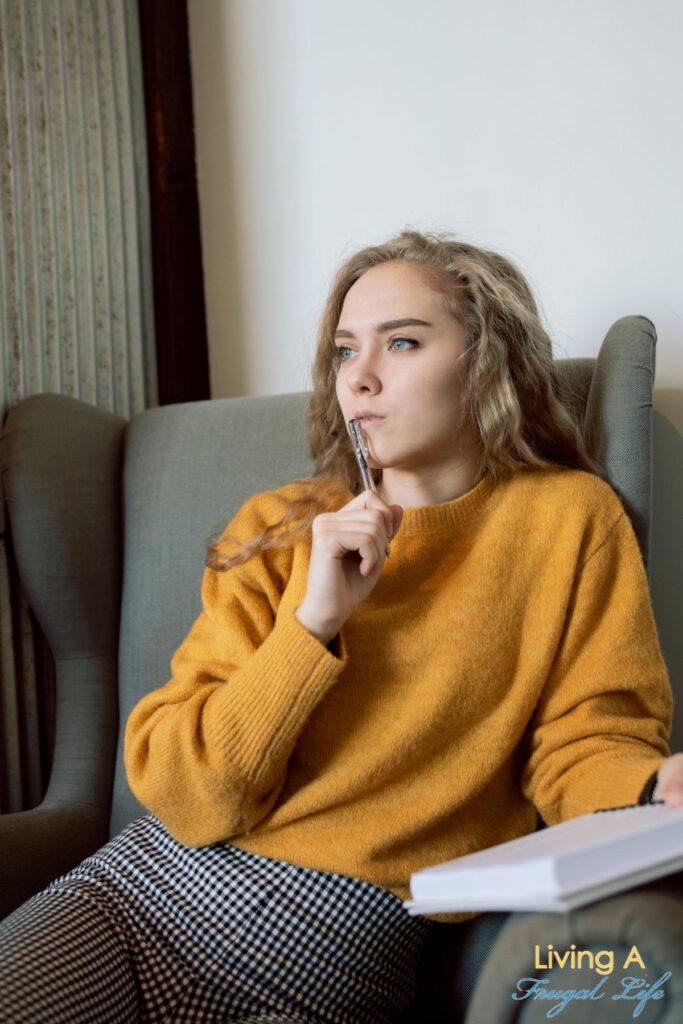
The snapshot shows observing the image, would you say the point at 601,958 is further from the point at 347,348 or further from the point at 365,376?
the point at 347,348

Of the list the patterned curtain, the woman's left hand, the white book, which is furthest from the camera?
the patterned curtain

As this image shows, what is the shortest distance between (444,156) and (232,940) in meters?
1.11

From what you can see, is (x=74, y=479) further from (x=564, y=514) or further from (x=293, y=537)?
(x=564, y=514)

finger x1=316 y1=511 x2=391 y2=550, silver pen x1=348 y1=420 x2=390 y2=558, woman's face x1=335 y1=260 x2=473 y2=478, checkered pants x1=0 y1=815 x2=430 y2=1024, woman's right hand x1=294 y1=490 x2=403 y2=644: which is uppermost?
woman's face x1=335 y1=260 x2=473 y2=478

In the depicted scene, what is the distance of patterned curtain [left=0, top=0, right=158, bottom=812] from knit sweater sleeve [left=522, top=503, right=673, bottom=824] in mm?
762

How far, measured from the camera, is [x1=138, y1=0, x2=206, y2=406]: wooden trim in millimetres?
1831

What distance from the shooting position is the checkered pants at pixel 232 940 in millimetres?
1036

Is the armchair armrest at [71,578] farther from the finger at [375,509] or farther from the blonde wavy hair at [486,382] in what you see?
the finger at [375,509]

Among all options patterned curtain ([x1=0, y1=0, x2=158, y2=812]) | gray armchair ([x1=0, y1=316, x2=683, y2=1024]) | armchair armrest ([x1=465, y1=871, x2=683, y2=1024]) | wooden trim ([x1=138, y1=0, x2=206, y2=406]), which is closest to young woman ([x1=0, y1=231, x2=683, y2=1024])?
gray armchair ([x1=0, y1=316, x2=683, y2=1024])

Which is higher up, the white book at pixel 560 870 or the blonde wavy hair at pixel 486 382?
the blonde wavy hair at pixel 486 382

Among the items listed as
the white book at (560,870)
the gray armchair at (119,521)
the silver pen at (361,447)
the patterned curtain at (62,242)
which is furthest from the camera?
the patterned curtain at (62,242)

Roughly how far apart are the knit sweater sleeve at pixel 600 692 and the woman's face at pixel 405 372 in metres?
0.21

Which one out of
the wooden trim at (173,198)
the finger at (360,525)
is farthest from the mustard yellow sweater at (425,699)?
the wooden trim at (173,198)

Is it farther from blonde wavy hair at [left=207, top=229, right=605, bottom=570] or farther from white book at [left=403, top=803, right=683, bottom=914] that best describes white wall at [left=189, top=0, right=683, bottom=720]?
white book at [left=403, top=803, right=683, bottom=914]
